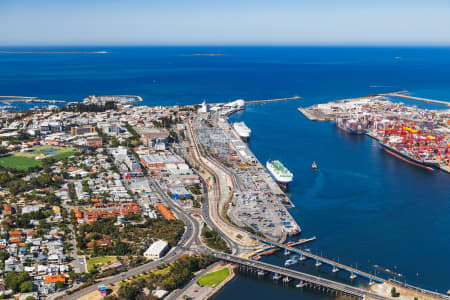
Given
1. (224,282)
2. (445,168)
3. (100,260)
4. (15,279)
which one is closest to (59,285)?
(15,279)

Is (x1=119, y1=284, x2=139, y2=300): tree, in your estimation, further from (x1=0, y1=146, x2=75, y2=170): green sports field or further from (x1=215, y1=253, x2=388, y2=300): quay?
(x1=0, y1=146, x2=75, y2=170): green sports field

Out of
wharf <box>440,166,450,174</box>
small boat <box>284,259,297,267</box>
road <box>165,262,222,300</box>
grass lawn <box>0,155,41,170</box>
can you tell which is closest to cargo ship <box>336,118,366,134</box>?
wharf <box>440,166,450,174</box>

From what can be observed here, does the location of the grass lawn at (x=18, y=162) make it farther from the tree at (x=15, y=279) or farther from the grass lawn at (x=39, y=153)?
the tree at (x=15, y=279)

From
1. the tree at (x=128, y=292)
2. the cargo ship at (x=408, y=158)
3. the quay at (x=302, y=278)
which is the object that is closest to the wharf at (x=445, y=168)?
the cargo ship at (x=408, y=158)

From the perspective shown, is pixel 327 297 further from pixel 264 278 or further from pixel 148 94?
pixel 148 94

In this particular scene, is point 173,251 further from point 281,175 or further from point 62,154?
point 62,154

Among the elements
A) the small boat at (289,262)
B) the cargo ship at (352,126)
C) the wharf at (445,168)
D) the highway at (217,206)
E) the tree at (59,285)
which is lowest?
the tree at (59,285)
